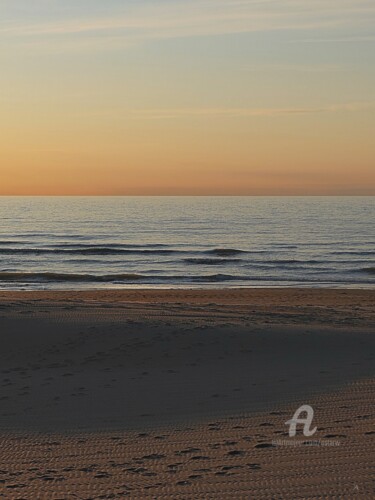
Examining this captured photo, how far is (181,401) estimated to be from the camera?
1012cm

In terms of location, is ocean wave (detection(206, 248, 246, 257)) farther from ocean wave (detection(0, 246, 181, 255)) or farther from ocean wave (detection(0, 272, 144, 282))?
ocean wave (detection(0, 272, 144, 282))

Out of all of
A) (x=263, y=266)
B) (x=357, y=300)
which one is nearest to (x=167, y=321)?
(x=357, y=300)

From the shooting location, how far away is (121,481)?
251 inches

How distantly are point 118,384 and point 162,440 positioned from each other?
3.53 metres

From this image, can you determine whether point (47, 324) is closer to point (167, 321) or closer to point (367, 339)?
point (167, 321)

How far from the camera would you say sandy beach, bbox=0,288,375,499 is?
20.8ft

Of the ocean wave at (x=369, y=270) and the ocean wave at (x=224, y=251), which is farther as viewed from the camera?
the ocean wave at (x=224, y=251)

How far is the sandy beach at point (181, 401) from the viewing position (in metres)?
6.33

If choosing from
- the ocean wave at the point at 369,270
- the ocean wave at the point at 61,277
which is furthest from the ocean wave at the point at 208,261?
the ocean wave at the point at 369,270

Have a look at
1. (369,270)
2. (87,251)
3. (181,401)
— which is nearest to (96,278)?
(87,251)

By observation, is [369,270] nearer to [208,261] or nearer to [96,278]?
[208,261]

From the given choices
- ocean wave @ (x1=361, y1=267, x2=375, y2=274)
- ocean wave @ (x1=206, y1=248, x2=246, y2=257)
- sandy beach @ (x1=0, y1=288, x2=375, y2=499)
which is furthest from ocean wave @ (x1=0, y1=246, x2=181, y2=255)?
sandy beach @ (x1=0, y1=288, x2=375, y2=499)

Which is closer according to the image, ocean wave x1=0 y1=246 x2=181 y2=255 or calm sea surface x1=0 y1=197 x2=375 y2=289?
calm sea surface x1=0 y1=197 x2=375 y2=289

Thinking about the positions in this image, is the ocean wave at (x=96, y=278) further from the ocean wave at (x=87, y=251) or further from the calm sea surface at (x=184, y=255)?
the ocean wave at (x=87, y=251)
